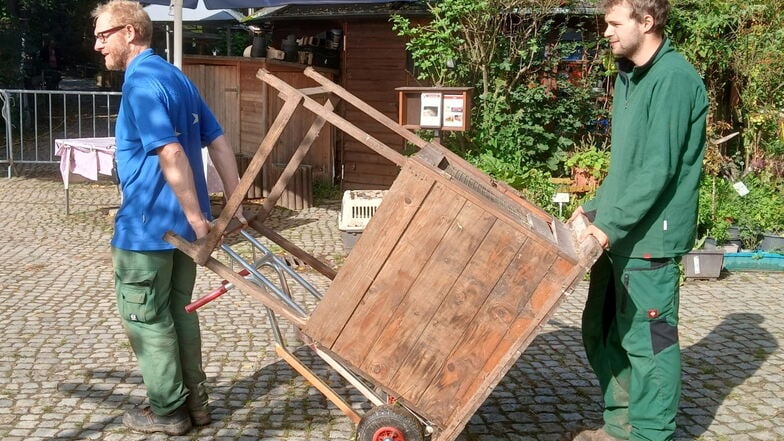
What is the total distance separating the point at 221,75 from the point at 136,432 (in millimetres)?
7639

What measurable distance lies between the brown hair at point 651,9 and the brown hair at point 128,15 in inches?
79.5

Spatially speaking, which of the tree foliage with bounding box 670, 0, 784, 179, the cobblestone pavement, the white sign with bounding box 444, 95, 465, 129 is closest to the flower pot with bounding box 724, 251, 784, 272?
the cobblestone pavement

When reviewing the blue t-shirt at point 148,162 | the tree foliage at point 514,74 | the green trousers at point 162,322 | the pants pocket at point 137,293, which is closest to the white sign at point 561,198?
the tree foliage at point 514,74

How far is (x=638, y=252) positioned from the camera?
3816 mm

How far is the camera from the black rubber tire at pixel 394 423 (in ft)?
11.9

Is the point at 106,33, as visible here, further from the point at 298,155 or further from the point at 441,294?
the point at 441,294

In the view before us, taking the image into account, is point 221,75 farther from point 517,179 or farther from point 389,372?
point 389,372

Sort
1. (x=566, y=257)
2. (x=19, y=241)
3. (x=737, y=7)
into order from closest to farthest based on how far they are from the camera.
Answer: (x=566, y=257)
(x=19, y=241)
(x=737, y=7)

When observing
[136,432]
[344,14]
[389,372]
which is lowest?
[136,432]

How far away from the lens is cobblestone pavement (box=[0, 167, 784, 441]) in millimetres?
4441

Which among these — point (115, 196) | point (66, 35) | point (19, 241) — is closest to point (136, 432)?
point (19, 241)

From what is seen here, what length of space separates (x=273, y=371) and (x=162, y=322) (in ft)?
4.03

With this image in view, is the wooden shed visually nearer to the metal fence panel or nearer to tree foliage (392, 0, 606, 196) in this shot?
tree foliage (392, 0, 606, 196)

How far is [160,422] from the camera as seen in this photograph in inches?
167
